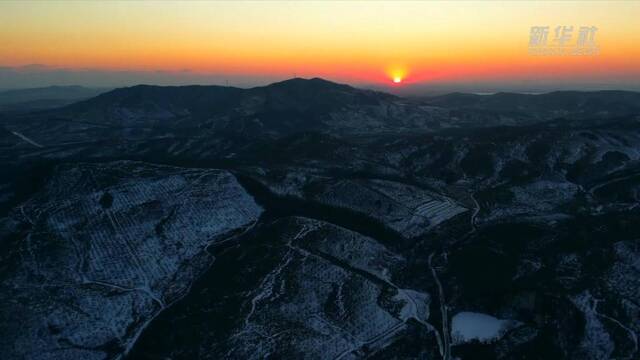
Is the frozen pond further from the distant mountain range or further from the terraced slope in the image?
the terraced slope

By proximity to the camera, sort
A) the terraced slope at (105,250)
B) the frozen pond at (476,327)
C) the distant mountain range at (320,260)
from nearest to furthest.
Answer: the frozen pond at (476,327), the distant mountain range at (320,260), the terraced slope at (105,250)

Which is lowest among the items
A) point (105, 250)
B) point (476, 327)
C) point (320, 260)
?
point (476, 327)

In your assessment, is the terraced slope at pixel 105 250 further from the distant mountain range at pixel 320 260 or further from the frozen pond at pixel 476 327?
the frozen pond at pixel 476 327

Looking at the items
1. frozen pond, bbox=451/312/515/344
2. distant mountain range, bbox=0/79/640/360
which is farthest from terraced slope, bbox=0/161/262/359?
frozen pond, bbox=451/312/515/344

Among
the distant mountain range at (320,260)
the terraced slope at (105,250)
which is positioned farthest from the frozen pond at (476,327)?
the terraced slope at (105,250)

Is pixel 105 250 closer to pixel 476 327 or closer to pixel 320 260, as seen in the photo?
pixel 320 260

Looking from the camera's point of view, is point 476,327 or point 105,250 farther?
point 105,250

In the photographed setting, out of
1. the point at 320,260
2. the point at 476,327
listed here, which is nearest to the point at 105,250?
the point at 320,260

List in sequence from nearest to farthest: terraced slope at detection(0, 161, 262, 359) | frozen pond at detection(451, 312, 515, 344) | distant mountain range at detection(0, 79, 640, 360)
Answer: frozen pond at detection(451, 312, 515, 344), distant mountain range at detection(0, 79, 640, 360), terraced slope at detection(0, 161, 262, 359)

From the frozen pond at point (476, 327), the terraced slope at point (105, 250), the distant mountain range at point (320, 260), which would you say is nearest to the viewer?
the frozen pond at point (476, 327)
